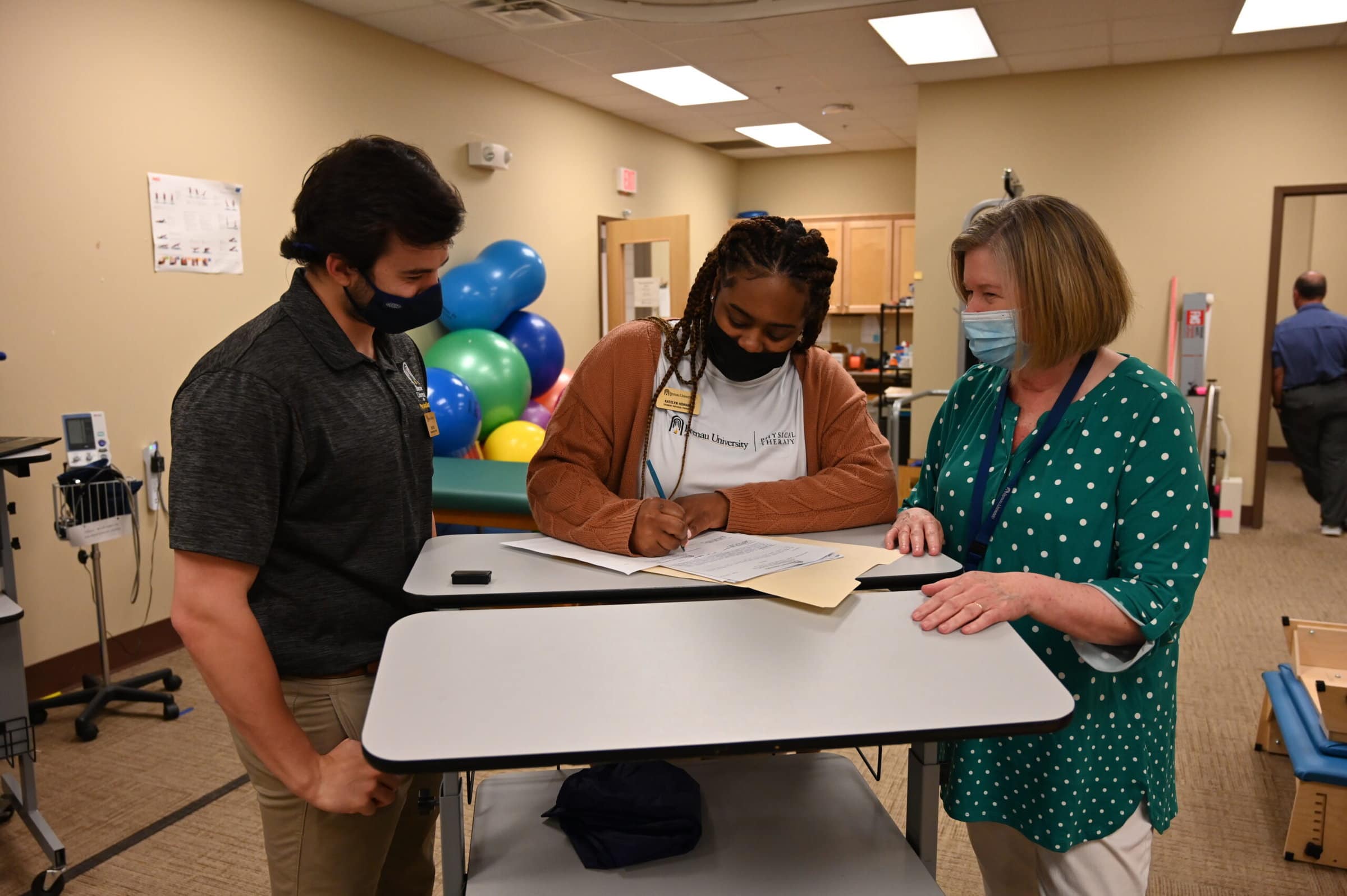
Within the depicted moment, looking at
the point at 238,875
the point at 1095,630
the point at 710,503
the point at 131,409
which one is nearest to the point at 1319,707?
the point at 1095,630

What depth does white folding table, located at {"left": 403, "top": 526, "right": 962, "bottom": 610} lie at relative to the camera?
1.23 meters

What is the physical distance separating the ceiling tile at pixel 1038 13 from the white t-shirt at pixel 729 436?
384cm

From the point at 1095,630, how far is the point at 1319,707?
72.0 inches

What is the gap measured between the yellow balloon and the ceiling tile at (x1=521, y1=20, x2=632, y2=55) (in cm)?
212

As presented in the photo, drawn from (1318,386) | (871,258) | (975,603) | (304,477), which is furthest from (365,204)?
(871,258)

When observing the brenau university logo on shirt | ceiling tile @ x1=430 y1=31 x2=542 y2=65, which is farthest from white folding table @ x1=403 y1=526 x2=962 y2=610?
ceiling tile @ x1=430 y1=31 x2=542 y2=65

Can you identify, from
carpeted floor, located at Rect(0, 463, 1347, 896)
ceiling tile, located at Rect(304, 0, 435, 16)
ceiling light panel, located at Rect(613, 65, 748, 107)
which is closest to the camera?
carpeted floor, located at Rect(0, 463, 1347, 896)

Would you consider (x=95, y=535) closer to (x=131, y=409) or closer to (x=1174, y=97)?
(x=131, y=409)

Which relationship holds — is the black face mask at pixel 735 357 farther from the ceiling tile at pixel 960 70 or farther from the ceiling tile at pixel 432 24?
the ceiling tile at pixel 960 70

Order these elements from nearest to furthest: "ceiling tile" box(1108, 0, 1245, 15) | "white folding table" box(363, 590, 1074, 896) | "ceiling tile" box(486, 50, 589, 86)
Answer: "white folding table" box(363, 590, 1074, 896) → "ceiling tile" box(1108, 0, 1245, 15) → "ceiling tile" box(486, 50, 589, 86)

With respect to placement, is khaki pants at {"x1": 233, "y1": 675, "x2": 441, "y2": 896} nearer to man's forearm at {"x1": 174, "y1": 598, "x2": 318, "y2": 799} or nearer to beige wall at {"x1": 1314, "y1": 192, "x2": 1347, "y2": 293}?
man's forearm at {"x1": 174, "y1": 598, "x2": 318, "y2": 799}

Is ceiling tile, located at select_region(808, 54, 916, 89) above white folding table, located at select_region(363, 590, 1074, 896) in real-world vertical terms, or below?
above

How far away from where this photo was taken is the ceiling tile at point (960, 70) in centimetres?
565

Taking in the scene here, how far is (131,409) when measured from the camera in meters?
3.69
